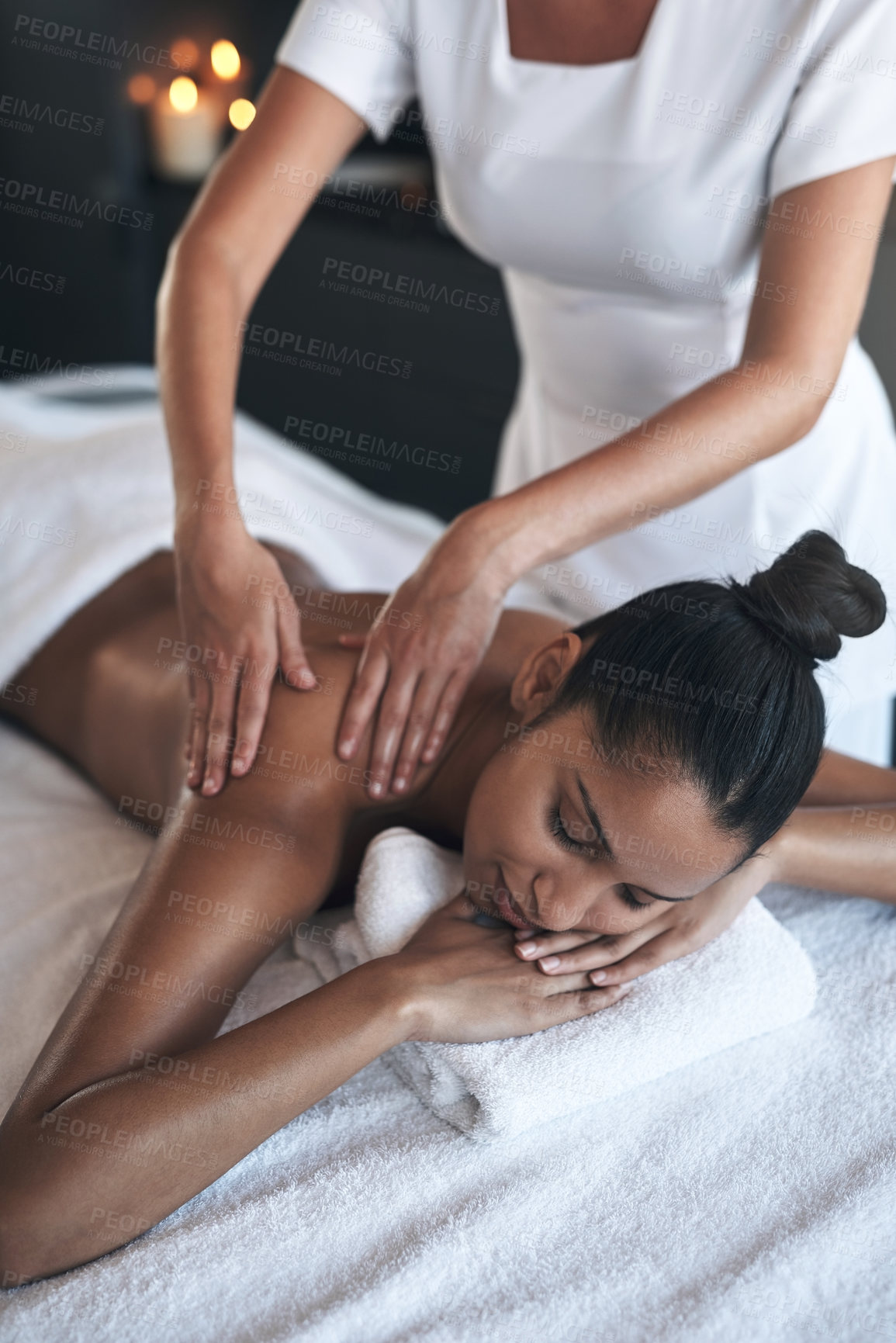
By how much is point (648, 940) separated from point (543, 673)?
29cm

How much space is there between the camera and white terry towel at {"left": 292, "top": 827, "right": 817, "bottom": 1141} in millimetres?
1017

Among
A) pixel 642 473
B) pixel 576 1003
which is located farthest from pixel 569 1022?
pixel 642 473

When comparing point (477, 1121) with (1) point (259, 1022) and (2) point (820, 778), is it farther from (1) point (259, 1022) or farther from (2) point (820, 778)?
(2) point (820, 778)

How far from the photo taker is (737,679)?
100 centimetres

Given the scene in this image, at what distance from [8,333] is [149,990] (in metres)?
2.95

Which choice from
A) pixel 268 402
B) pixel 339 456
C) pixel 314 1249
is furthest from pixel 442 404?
pixel 314 1249

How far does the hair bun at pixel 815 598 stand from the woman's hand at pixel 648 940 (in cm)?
26

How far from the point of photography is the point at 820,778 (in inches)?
53.6
